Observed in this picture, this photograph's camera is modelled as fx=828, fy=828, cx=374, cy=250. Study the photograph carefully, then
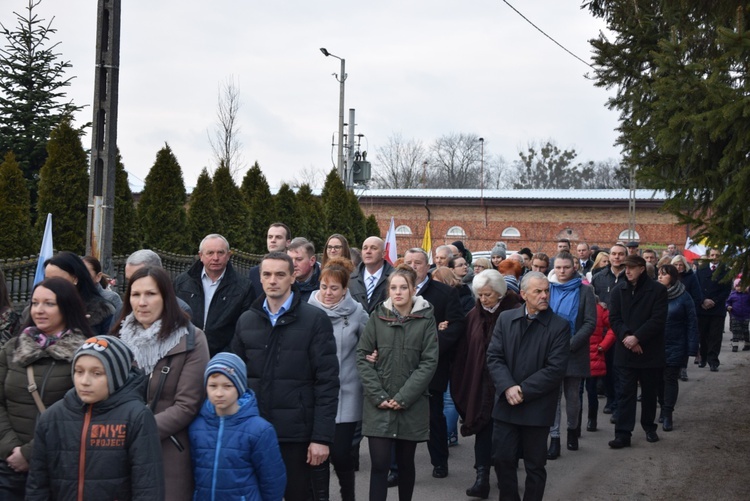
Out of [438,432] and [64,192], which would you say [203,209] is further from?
[438,432]

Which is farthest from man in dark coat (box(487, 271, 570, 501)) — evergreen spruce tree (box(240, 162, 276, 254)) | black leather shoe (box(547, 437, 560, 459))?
evergreen spruce tree (box(240, 162, 276, 254))

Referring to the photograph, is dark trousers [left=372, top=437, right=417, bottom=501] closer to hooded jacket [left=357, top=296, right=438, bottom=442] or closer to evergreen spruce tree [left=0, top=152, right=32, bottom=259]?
hooded jacket [left=357, top=296, right=438, bottom=442]

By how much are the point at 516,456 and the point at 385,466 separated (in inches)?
44.8

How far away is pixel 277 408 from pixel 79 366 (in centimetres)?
162

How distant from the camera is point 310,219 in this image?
989 inches

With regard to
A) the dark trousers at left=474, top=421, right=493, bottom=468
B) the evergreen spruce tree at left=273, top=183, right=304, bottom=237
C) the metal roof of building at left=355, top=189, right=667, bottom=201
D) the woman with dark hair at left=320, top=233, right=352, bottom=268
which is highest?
the metal roof of building at left=355, top=189, right=667, bottom=201

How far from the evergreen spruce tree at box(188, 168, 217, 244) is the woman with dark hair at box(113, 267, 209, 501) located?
47.2 ft

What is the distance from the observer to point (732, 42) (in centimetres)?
725

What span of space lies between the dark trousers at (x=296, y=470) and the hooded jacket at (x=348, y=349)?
90 cm

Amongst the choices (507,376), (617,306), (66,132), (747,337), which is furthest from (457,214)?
(507,376)

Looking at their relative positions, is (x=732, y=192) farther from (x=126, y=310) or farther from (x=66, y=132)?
(x=66, y=132)

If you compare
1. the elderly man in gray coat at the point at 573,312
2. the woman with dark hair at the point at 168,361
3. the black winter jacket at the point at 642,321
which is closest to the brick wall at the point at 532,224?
the black winter jacket at the point at 642,321

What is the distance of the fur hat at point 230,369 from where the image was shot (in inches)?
180

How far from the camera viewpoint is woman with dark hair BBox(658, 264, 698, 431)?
1056 centimetres
